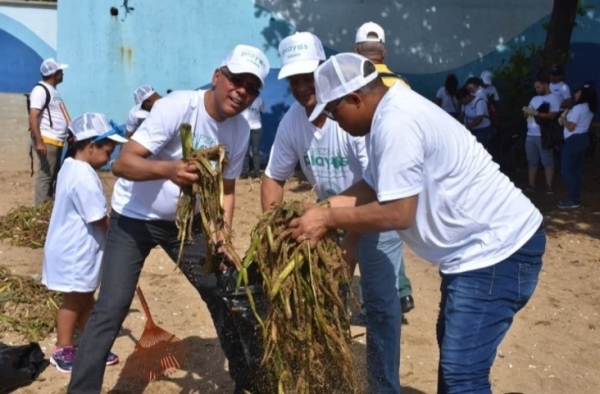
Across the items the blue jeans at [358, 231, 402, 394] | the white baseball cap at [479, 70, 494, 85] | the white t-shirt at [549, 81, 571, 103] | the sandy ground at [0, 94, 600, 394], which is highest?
the white baseball cap at [479, 70, 494, 85]

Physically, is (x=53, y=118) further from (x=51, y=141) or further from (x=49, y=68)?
(x=49, y=68)

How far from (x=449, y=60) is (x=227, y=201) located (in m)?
9.72

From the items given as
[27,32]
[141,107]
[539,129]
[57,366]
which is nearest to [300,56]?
[57,366]

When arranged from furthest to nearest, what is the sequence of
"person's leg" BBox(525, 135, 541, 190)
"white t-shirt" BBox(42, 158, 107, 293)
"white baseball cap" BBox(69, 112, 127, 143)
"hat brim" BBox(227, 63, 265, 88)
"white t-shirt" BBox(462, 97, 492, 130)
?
"white t-shirt" BBox(462, 97, 492, 130), "person's leg" BBox(525, 135, 541, 190), "white baseball cap" BBox(69, 112, 127, 143), "white t-shirt" BBox(42, 158, 107, 293), "hat brim" BBox(227, 63, 265, 88)

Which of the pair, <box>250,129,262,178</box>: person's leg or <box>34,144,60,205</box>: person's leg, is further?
<box>250,129,262,178</box>: person's leg

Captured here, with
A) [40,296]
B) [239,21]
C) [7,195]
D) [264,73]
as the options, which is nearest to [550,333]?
[264,73]

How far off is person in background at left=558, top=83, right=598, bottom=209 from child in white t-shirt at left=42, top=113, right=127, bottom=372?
22.4ft

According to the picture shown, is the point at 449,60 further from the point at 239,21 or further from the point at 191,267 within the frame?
the point at 191,267

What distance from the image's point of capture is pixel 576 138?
33.0 ft

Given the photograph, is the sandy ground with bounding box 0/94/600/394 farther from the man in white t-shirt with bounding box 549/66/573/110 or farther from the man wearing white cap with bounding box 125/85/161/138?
the man in white t-shirt with bounding box 549/66/573/110

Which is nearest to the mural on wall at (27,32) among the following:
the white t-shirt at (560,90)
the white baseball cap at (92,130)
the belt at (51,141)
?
the belt at (51,141)

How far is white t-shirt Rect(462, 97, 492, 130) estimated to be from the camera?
11.8 m

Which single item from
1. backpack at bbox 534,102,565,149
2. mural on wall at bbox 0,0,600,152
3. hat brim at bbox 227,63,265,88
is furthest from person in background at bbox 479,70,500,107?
hat brim at bbox 227,63,265,88

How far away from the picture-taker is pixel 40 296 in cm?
609
